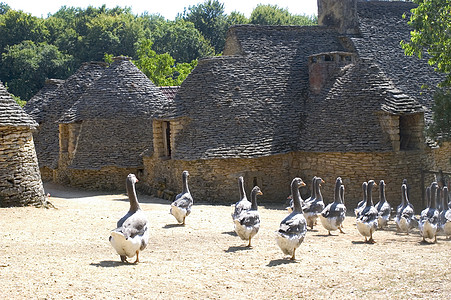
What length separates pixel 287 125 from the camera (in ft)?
77.9

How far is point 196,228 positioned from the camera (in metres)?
16.3

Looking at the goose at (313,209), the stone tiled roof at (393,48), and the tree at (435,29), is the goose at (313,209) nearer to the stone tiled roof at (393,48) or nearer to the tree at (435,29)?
the tree at (435,29)

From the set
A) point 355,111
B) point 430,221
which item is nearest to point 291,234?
point 430,221

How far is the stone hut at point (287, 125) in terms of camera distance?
21516 mm

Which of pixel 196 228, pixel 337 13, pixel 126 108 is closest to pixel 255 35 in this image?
pixel 337 13

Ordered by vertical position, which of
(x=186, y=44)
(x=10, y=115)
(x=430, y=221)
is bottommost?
(x=430, y=221)

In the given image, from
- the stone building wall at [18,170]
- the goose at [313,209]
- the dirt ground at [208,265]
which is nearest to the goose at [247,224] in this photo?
the dirt ground at [208,265]

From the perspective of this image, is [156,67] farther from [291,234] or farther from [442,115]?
[291,234]

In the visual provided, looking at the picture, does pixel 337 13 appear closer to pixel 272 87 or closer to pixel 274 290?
pixel 272 87

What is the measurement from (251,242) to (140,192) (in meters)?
12.9

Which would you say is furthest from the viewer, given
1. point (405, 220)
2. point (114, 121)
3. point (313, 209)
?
point (114, 121)

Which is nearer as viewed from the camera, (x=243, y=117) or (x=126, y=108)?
(x=243, y=117)

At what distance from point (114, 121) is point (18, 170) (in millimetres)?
9342

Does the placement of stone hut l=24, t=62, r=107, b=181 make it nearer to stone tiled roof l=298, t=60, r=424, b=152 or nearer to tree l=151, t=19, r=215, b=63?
stone tiled roof l=298, t=60, r=424, b=152
